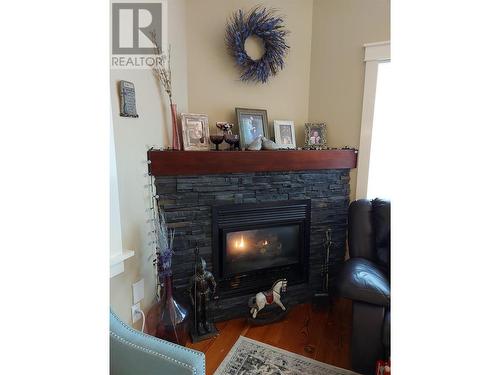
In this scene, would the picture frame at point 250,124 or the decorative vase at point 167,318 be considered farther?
the picture frame at point 250,124

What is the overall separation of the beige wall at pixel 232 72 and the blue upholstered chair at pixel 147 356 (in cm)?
155

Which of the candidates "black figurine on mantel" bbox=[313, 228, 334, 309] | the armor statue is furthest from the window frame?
the armor statue

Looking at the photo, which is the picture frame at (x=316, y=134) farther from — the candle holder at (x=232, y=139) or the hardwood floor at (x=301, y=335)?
the hardwood floor at (x=301, y=335)

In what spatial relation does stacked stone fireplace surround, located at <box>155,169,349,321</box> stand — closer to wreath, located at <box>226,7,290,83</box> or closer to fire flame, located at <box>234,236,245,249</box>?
fire flame, located at <box>234,236,245,249</box>

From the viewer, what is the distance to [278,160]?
77.8 inches

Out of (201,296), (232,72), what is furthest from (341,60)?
(201,296)

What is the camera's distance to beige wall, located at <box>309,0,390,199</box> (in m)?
2.11

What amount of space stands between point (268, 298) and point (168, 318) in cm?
Result: 72

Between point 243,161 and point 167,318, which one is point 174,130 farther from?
point 167,318

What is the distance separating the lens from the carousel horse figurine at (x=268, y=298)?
1.96 metres

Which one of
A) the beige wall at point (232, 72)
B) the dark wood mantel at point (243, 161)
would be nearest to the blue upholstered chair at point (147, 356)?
the dark wood mantel at point (243, 161)
